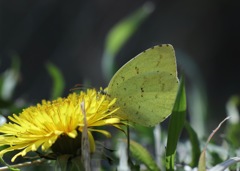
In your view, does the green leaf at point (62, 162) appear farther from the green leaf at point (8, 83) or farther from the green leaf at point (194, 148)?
the green leaf at point (8, 83)

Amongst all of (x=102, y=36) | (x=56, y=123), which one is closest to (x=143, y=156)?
(x=56, y=123)

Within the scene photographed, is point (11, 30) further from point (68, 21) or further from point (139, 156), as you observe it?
point (139, 156)

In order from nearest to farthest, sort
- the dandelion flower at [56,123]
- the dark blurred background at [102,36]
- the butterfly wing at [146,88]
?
the dandelion flower at [56,123]
the butterfly wing at [146,88]
the dark blurred background at [102,36]

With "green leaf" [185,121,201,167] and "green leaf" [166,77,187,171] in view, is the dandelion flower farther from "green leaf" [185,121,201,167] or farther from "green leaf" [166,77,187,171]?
"green leaf" [185,121,201,167]

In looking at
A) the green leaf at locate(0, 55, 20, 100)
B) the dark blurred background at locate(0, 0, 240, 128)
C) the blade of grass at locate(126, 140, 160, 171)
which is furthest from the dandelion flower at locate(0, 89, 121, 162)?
the dark blurred background at locate(0, 0, 240, 128)

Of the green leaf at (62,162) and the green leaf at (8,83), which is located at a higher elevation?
the green leaf at (8,83)

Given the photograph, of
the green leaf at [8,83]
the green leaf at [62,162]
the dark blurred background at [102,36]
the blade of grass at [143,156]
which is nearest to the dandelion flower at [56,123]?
the green leaf at [62,162]
